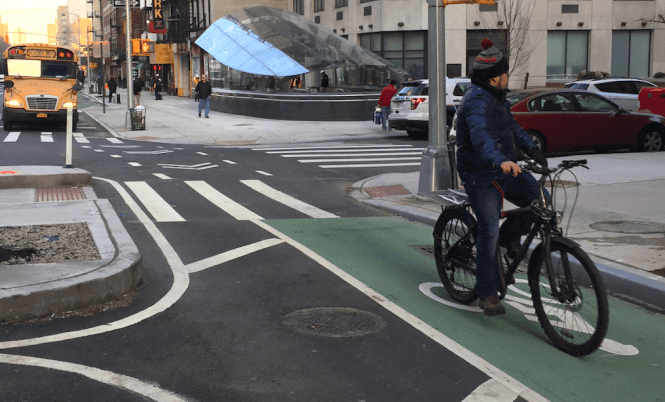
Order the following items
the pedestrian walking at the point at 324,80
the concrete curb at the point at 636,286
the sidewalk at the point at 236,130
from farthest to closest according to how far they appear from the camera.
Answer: the pedestrian walking at the point at 324,80
the sidewalk at the point at 236,130
the concrete curb at the point at 636,286

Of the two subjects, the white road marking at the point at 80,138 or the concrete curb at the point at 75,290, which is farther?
the white road marking at the point at 80,138

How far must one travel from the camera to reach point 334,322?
18.1ft

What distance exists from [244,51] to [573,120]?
22.0 meters

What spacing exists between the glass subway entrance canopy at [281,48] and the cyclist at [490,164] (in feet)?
91.5

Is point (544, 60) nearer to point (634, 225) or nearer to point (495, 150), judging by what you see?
point (634, 225)

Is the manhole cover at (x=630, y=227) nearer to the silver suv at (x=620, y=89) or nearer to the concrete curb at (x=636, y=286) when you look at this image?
the concrete curb at (x=636, y=286)

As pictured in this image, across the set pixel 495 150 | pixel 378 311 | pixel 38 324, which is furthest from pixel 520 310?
pixel 38 324

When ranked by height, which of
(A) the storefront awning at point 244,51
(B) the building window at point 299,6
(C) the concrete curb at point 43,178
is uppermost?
(B) the building window at point 299,6

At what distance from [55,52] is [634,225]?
2512 cm

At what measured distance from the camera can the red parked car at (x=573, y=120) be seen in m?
16.3

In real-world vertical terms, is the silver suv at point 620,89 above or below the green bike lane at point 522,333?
above

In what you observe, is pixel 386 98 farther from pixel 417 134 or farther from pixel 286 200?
pixel 286 200

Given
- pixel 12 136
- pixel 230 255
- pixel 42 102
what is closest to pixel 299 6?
pixel 42 102

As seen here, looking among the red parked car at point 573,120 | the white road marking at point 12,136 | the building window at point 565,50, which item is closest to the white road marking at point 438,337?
the red parked car at point 573,120
